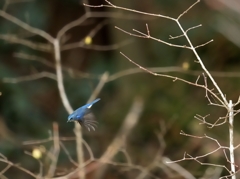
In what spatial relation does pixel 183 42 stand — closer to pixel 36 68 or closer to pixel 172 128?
pixel 172 128

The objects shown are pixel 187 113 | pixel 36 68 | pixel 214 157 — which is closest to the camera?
pixel 214 157

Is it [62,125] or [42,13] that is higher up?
[42,13]

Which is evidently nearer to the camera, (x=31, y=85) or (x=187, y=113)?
(x=187, y=113)

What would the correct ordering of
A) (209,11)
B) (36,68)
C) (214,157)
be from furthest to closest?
(36,68), (209,11), (214,157)

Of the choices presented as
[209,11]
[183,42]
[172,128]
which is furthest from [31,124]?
[209,11]

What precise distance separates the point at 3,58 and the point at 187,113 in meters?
1.07

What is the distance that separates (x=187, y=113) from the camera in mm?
2393

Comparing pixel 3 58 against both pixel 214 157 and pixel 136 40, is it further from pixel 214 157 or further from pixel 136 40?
pixel 214 157

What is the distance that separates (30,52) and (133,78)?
23.9 inches

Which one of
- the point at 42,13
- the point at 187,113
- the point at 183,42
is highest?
the point at 42,13

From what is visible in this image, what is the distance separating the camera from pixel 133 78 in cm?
259

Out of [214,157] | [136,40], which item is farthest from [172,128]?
[136,40]

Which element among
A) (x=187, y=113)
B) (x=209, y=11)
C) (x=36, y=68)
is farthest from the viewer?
(x=36, y=68)

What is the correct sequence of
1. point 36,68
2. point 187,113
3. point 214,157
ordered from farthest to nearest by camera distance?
1. point 36,68
2. point 187,113
3. point 214,157
